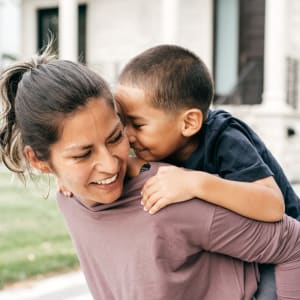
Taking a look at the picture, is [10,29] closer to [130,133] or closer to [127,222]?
[130,133]

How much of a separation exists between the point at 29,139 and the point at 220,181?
0.45 meters

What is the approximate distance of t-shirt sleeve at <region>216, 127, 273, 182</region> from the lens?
1442mm

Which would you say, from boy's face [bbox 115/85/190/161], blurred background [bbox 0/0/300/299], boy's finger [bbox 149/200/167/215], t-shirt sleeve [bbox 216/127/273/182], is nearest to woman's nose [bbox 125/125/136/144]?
boy's face [bbox 115/85/190/161]

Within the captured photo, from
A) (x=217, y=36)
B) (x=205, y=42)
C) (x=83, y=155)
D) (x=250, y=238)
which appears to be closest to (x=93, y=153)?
(x=83, y=155)

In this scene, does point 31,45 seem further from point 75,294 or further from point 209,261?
point 209,261

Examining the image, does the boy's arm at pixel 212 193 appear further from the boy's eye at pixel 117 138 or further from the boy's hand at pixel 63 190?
the boy's hand at pixel 63 190

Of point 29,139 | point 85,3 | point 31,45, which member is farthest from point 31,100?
point 31,45

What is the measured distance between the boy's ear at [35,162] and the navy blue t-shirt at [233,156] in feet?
1.19

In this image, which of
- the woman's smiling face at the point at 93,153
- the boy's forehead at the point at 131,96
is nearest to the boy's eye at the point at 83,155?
the woman's smiling face at the point at 93,153

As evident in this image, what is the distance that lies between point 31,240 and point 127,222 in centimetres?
538

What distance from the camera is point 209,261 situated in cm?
134

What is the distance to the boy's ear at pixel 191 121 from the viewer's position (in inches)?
60.4

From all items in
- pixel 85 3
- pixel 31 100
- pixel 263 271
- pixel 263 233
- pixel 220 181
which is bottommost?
pixel 263 271

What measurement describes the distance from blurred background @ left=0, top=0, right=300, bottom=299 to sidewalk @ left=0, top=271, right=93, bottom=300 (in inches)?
102
